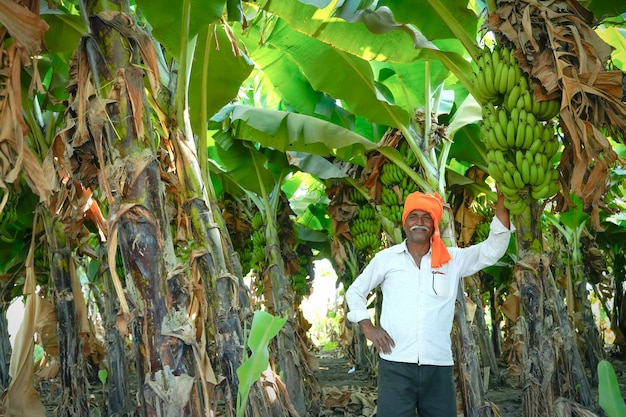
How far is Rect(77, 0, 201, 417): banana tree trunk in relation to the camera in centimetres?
221

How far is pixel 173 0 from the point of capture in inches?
117

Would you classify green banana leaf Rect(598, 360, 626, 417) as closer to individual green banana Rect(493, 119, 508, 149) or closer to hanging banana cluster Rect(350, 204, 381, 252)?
individual green banana Rect(493, 119, 508, 149)

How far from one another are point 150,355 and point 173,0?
65.8 inches

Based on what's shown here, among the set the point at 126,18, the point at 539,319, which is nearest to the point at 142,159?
the point at 126,18

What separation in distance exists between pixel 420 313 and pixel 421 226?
1.22 feet

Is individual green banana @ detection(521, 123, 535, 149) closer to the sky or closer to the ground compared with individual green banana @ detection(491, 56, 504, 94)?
closer to the ground

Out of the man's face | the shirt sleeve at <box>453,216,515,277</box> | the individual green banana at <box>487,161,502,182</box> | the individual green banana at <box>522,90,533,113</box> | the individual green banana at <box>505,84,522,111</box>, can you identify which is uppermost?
the individual green banana at <box>505,84,522,111</box>

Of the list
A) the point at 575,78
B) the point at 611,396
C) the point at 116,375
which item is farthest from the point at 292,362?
the point at 611,396

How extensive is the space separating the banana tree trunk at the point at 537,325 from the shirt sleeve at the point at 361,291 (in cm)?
84

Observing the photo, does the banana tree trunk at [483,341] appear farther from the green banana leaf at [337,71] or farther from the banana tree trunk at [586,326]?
the green banana leaf at [337,71]

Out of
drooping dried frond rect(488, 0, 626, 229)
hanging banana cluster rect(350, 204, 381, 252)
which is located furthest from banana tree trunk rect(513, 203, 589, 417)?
hanging banana cluster rect(350, 204, 381, 252)

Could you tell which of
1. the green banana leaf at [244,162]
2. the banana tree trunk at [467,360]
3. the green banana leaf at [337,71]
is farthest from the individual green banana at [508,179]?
the green banana leaf at [244,162]

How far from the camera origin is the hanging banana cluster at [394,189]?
5.39 meters

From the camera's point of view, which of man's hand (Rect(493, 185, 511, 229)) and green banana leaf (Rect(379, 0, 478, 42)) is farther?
green banana leaf (Rect(379, 0, 478, 42))
